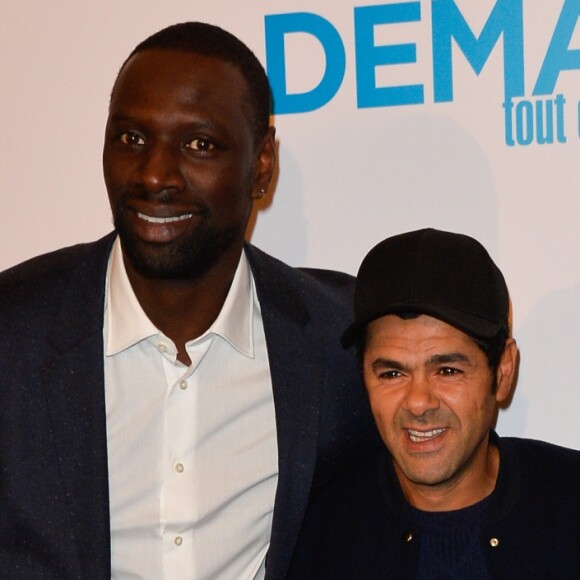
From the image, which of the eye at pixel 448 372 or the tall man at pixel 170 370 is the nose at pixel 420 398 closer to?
the eye at pixel 448 372

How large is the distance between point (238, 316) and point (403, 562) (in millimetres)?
521

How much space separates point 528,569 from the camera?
5.88ft

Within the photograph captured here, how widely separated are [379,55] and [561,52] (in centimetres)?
37

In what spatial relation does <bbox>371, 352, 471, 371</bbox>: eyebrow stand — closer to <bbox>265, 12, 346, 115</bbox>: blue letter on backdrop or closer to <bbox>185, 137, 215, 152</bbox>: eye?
<bbox>185, 137, 215, 152</bbox>: eye

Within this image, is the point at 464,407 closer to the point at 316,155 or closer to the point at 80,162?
the point at 316,155

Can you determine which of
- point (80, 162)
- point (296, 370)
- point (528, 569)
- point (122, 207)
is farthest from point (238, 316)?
point (80, 162)

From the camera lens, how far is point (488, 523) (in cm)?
181

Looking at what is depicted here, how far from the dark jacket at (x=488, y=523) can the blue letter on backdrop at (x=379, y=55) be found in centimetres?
77

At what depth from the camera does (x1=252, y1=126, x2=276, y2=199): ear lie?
2.01 metres

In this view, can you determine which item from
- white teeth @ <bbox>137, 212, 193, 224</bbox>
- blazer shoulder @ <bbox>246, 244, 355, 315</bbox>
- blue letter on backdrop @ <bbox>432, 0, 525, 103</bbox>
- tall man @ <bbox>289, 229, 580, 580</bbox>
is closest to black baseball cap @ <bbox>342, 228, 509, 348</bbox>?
tall man @ <bbox>289, 229, 580, 580</bbox>

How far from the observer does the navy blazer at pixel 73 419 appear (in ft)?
5.96

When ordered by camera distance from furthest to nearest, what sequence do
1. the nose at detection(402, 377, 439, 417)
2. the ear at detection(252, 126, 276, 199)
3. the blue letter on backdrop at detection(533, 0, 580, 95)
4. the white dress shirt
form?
the blue letter on backdrop at detection(533, 0, 580, 95) → the ear at detection(252, 126, 276, 199) → the white dress shirt → the nose at detection(402, 377, 439, 417)

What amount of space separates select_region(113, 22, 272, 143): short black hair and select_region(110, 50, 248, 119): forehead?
0.02 metres

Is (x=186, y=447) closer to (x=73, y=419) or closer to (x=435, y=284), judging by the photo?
(x=73, y=419)
